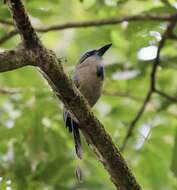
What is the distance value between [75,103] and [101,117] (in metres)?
1.99

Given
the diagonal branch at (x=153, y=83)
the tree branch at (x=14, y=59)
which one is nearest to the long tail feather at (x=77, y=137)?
the tree branch at (x=14, y=59)

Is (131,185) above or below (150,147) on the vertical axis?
above

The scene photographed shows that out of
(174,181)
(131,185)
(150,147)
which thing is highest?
(131,185)

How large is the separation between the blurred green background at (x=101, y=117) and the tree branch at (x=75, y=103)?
2.94ft

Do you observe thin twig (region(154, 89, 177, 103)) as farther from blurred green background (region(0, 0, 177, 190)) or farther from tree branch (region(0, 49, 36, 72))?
tree branch (region(0, 49, 36, 72))

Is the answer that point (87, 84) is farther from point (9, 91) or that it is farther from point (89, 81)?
point (9, 91)

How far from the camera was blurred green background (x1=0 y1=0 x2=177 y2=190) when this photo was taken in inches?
155

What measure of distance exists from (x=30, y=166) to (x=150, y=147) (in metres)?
0.93

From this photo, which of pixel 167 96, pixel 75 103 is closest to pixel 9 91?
pixel 167 96

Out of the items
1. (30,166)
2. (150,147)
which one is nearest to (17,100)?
(30,166)

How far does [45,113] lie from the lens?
13.4ft

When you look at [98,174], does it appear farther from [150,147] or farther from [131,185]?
[131,185]

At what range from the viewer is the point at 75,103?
2.52 m

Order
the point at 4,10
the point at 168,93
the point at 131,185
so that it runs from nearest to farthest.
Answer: the point at 131,185, the point at 4,10, the point at 168,93
